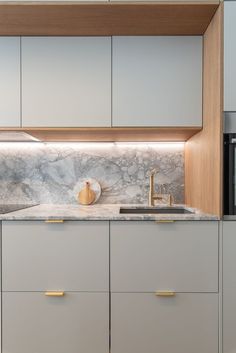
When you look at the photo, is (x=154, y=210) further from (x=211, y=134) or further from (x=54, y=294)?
(x=54, y=294)

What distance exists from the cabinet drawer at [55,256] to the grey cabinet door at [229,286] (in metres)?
0.64

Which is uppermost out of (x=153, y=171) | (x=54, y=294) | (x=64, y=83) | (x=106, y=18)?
(x=106, y=18)

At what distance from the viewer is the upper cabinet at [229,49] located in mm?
1553

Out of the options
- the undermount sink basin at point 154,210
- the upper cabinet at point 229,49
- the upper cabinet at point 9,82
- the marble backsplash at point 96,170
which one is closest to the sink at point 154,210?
the undermount sink basin at point 154,210

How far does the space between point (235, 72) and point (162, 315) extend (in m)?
1.36

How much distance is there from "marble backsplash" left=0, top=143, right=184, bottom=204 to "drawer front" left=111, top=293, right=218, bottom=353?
0.84m

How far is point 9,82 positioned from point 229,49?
130cm

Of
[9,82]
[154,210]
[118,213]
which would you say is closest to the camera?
[118,213]

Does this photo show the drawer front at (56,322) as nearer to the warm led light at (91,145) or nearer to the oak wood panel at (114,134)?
the oak wood panel at (114,134)

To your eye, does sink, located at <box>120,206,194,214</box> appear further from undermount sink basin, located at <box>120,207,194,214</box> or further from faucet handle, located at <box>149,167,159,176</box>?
faucet handle, located at <box>149,167,159,176</box>

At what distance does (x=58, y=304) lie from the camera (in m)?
1.59

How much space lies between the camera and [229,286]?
5.15 feet

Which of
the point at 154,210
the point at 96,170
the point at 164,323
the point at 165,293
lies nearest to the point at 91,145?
the point at 96,170

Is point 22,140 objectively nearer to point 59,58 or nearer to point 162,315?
point 59,58
